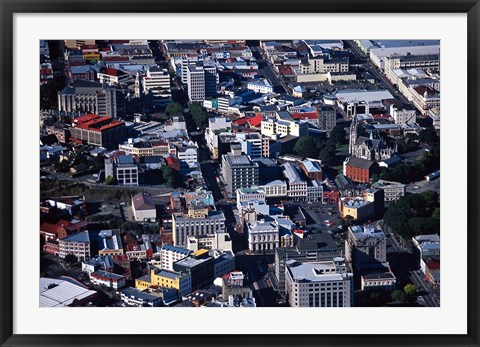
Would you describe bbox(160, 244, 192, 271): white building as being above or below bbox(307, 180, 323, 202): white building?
below

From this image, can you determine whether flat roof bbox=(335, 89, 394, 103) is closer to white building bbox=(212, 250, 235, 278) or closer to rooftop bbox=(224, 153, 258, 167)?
rooftop bbox=(224, 153, 258, 167)

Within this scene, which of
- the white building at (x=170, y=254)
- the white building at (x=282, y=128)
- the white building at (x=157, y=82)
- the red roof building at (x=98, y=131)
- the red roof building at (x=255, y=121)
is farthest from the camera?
the white building at (x=157, y=82)

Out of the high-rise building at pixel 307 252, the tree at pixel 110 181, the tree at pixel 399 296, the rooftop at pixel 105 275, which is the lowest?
the tree at pixel 399 296

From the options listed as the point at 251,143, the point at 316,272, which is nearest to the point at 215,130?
the point at 251,143

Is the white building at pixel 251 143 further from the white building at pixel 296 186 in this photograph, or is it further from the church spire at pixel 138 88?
the church spire at pixel 138 88

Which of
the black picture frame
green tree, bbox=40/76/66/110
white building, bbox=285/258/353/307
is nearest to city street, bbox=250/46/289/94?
green tree, bbox=40/76/66/110

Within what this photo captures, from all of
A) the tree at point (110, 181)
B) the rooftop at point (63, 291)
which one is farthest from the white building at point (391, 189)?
the rooftop at point (63, 291)

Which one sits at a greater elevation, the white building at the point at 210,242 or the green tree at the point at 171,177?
the green tree at the point at 171,177
